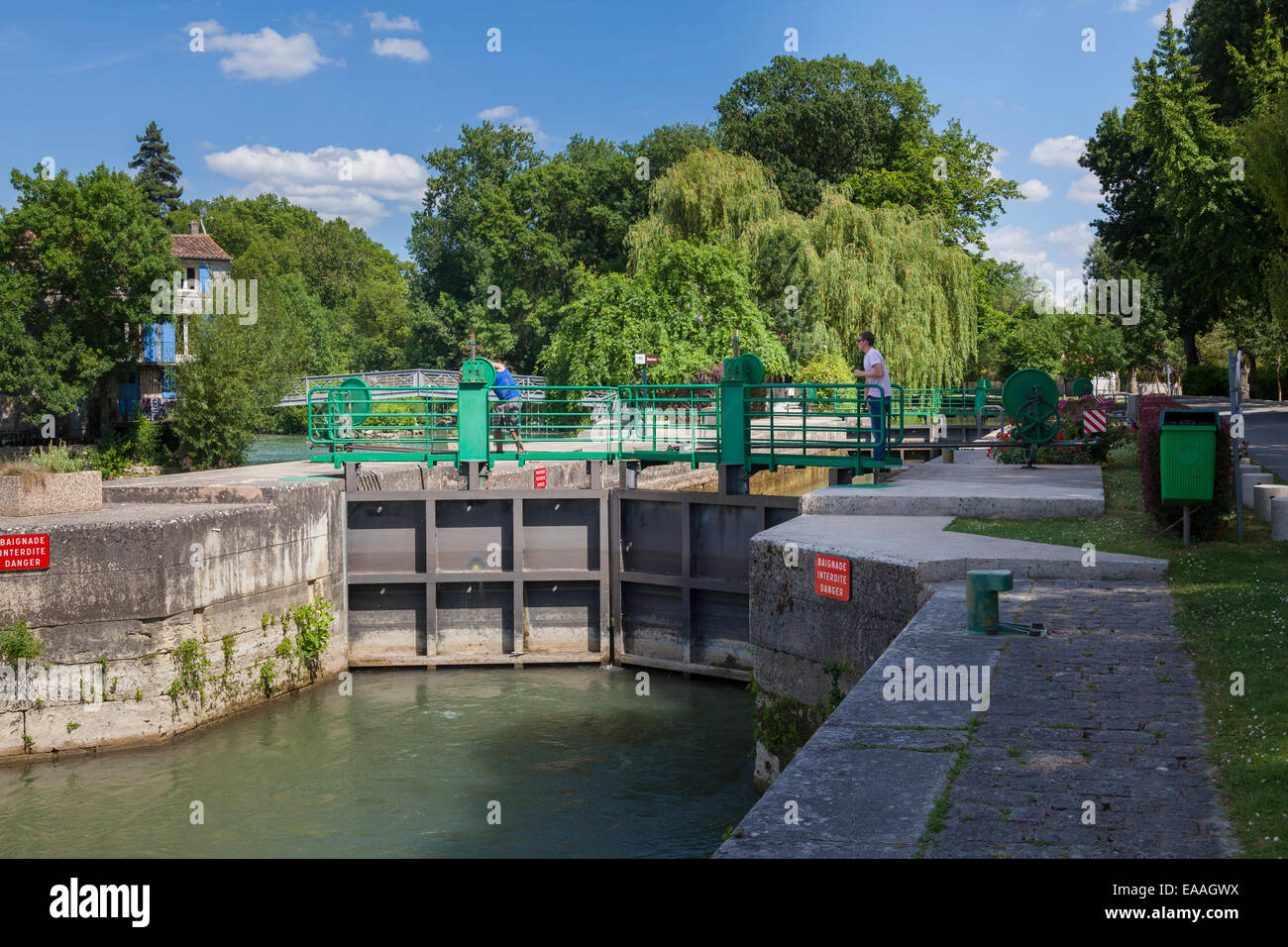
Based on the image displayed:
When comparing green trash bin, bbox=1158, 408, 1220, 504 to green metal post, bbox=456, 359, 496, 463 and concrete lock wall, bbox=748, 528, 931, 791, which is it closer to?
concrete lock wall, bbox=748, 528, 931, 791

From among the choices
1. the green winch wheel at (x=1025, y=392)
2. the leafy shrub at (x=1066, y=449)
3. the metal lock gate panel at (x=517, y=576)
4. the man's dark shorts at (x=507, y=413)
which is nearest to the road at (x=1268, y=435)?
the leafy shrub at (x=1066, y=449)

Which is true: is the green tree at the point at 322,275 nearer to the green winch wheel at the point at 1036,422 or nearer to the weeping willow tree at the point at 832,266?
the weeping willow tree at the point at 832,266

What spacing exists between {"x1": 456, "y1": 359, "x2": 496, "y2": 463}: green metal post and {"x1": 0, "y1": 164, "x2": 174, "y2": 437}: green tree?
28.0 m

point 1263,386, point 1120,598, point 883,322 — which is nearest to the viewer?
point 1120,598

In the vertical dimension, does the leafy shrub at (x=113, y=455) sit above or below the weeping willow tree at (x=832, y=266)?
below

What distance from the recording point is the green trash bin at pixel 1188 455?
10.3 m

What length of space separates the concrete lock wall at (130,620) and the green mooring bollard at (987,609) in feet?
34.0

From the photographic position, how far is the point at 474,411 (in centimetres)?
1908

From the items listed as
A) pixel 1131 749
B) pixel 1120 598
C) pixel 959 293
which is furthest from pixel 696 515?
pixel 959 293

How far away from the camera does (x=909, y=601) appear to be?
30.2 feet

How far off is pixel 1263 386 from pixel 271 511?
6019 cm

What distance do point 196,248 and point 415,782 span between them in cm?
5474

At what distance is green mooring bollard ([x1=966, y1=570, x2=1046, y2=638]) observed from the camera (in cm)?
757
